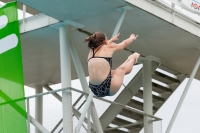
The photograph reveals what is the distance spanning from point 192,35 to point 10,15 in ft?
17.0

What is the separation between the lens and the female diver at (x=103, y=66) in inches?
412

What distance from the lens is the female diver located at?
10.5 metres

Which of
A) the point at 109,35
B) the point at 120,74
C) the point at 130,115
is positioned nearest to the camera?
the point at 120,74

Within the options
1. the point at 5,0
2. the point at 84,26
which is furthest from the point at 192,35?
the point at 5,0

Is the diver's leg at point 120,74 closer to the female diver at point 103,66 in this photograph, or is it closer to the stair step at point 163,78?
the female diver at point 103,66

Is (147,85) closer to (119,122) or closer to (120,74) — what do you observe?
(119,122)

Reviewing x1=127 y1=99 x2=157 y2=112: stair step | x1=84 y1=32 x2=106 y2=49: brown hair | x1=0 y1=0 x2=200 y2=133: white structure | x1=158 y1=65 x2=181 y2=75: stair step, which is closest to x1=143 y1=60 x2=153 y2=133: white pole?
x1=0 y1=0 x2=200 y2=133: white structure

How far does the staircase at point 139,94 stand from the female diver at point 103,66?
9.81 metres

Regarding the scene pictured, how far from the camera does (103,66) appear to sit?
10.5 metres

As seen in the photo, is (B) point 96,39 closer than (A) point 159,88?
Yes

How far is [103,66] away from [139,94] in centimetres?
1263

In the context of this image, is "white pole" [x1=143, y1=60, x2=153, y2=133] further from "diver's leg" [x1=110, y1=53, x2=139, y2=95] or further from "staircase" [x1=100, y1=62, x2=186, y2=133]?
"diver's leg" [x1=110, y1=53, x2=139, y2=95]

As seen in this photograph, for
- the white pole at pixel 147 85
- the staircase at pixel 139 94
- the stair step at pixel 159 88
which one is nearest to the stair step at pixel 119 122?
the staircase at pixel 139 94

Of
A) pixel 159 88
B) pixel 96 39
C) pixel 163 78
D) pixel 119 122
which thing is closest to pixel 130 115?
pixel 119 122
